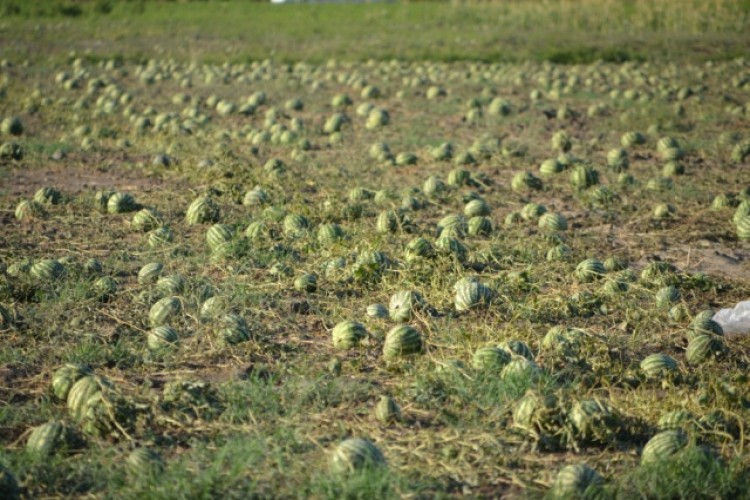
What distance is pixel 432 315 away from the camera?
20.8 feet

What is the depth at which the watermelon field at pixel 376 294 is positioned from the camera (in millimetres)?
4398

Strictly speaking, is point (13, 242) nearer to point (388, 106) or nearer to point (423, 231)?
point (423, 231)

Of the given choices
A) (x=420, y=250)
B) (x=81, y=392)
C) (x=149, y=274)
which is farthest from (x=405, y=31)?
(x=81, y=392)

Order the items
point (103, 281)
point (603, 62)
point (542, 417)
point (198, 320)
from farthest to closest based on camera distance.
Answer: point (603, 62) < point (103, 281) < point (198, 320) < point (542, 417)

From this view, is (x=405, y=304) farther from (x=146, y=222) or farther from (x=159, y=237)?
(x=146, y=222)

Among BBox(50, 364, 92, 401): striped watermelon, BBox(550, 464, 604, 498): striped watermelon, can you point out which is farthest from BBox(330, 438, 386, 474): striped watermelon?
BBox(50, 364, 92, 401): striped watermelon

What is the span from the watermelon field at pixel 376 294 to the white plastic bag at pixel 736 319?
0.07 feet

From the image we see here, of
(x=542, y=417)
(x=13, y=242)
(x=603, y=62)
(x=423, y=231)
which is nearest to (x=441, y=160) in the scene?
(x=423, y=231)

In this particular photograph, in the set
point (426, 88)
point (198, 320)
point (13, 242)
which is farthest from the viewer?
point (426, 88)

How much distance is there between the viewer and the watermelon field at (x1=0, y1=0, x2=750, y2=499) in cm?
440

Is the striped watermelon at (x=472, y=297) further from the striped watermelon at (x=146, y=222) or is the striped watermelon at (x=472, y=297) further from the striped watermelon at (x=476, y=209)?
the striped watermelon at (x=146, y=222)

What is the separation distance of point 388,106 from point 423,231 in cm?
750

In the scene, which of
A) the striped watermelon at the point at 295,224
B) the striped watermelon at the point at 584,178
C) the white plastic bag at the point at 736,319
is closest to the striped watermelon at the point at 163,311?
the striped watermelon at the point at 295,224

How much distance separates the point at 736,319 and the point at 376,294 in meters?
2.36
